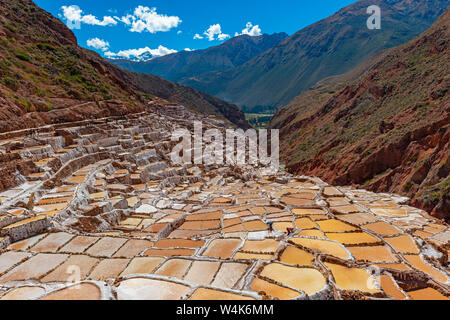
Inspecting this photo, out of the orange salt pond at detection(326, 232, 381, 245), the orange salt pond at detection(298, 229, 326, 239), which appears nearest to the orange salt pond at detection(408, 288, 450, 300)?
the orange salt pond at detection(326, 232, 381, 245)

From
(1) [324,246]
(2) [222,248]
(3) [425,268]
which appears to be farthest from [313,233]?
(2) [222,248]

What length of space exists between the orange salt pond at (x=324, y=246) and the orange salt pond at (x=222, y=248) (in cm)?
194

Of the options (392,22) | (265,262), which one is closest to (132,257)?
(265,262)

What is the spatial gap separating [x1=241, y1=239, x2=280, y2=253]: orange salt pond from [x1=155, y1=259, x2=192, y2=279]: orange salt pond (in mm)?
2012

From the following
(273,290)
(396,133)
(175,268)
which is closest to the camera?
(273,290)

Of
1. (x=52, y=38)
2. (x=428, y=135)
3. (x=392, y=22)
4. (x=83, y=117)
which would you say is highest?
(x=392, y=22)

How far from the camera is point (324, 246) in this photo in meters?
8.59

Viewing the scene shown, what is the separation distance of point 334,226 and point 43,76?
31.4m

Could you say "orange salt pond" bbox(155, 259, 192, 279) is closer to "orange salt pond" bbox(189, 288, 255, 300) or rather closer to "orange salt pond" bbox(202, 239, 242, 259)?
"orange salt pond" bbox(202, 239, 242, 259)

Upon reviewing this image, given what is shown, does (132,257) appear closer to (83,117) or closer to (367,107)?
(83,117)

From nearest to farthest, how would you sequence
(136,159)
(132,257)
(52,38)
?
1. (132,257)
2. (136,159)
3. (52,38)

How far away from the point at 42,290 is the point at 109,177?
11453 mm

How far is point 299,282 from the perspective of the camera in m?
6.39

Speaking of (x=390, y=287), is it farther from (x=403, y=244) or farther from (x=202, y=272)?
(x=202, y=272)
